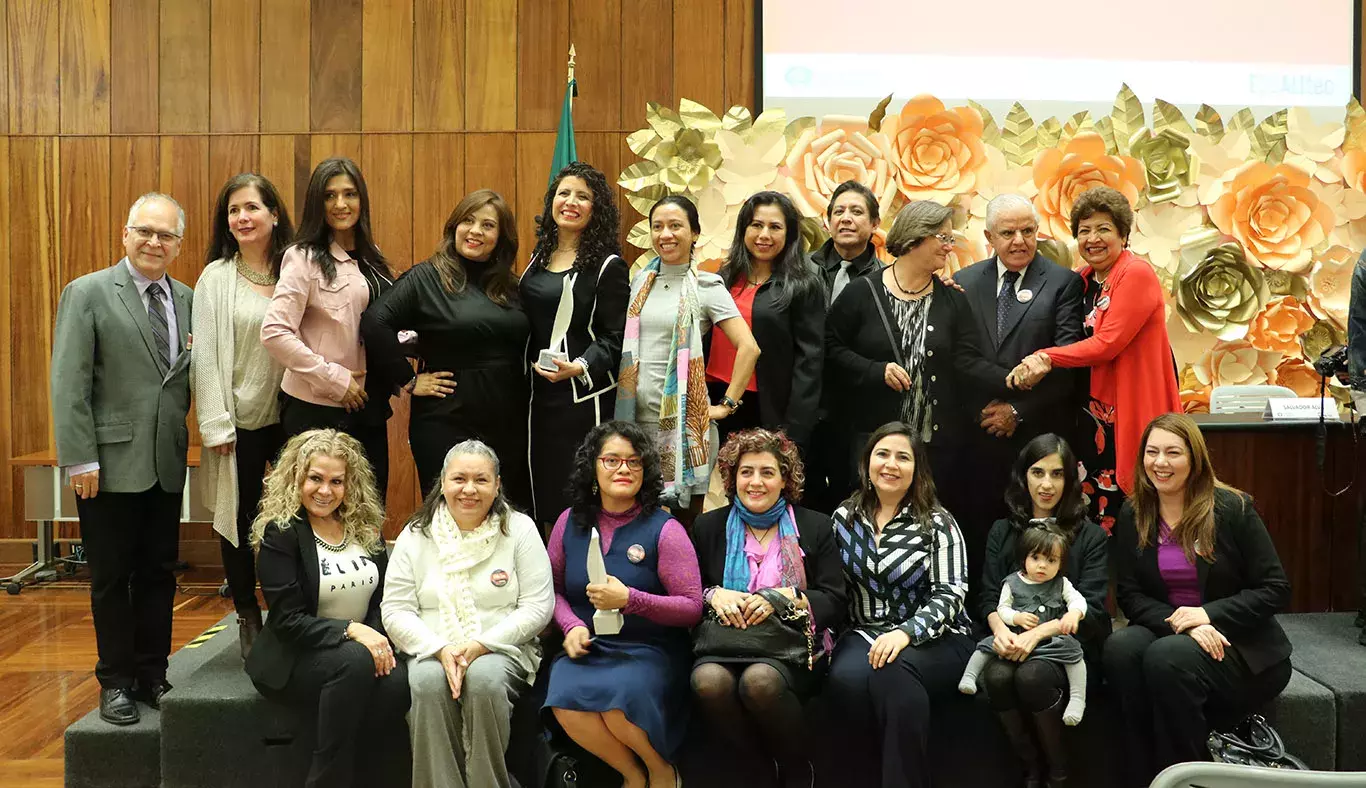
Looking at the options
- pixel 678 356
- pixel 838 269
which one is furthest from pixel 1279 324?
pixel 678 356

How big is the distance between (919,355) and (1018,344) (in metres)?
0.32

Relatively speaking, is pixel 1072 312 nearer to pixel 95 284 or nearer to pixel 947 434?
pixel 947 434

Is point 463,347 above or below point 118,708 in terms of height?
above

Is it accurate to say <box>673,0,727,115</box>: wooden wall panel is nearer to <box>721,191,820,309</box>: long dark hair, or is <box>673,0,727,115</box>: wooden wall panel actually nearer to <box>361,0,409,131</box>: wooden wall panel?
<box>361,0,409,131</box>: wooden wall panel

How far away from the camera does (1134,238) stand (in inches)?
206

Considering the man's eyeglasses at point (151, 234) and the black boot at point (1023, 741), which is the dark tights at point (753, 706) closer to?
the black boot at point (1023, 741)

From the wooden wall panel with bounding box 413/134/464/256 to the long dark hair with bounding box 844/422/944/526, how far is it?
3.04 meters

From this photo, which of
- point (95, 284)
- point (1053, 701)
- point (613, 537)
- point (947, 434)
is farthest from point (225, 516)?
point (1053, 701)

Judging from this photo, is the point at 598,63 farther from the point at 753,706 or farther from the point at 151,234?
the point at 753,706

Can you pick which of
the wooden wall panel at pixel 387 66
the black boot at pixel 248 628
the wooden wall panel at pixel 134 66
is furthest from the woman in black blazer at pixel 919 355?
the wooden wall panel at pixel 134 66

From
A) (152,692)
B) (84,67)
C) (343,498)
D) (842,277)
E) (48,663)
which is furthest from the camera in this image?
(84,67)

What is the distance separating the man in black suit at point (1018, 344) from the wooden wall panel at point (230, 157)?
371 cm

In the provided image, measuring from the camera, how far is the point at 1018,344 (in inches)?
138

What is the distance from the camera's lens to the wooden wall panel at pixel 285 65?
5.56m
